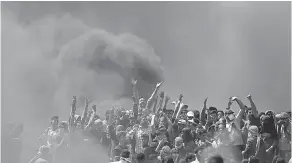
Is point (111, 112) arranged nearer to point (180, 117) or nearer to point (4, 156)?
point (180, 117)

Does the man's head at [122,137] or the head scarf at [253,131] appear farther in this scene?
the man's head at [122,137]

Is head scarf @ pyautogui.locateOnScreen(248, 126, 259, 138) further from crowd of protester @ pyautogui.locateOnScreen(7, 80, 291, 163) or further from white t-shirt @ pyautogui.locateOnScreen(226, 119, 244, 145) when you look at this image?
white t-shirt @ pyautogui.locateOnScreen(226, 119, 244, 145)

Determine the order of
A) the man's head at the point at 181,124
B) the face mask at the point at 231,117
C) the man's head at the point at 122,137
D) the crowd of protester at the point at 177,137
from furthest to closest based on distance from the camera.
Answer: the man's head at the point at 122,137, the man's head at the point at 181,124, the face mask at the point at 231,117, the crowd of protester at the point at 177,137

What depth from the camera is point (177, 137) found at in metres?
11.0

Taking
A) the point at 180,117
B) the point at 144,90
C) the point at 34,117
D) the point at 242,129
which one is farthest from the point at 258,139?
the point at 144,90

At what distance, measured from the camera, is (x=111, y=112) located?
49.9 feet

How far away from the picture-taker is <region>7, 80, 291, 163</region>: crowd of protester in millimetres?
9828

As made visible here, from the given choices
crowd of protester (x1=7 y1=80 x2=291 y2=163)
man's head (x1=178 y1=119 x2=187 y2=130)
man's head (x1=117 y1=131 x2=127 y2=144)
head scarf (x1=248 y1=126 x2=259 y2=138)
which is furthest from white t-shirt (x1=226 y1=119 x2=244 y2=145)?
man's head (x1=117 y1=131 x2=127 y2=144)

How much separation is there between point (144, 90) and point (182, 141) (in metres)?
23.7

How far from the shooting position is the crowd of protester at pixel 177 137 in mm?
9828

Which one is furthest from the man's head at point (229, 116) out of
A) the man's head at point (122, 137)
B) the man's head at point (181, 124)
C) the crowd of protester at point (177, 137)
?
the man's head at point (122, 137)

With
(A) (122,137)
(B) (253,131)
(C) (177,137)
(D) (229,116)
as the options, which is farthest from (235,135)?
(A) (122,137)

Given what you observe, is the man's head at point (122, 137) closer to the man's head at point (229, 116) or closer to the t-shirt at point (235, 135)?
the man's head at point (229, 116)

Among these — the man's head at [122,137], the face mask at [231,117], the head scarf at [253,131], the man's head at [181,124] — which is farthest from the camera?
the man's head at [122,137]
